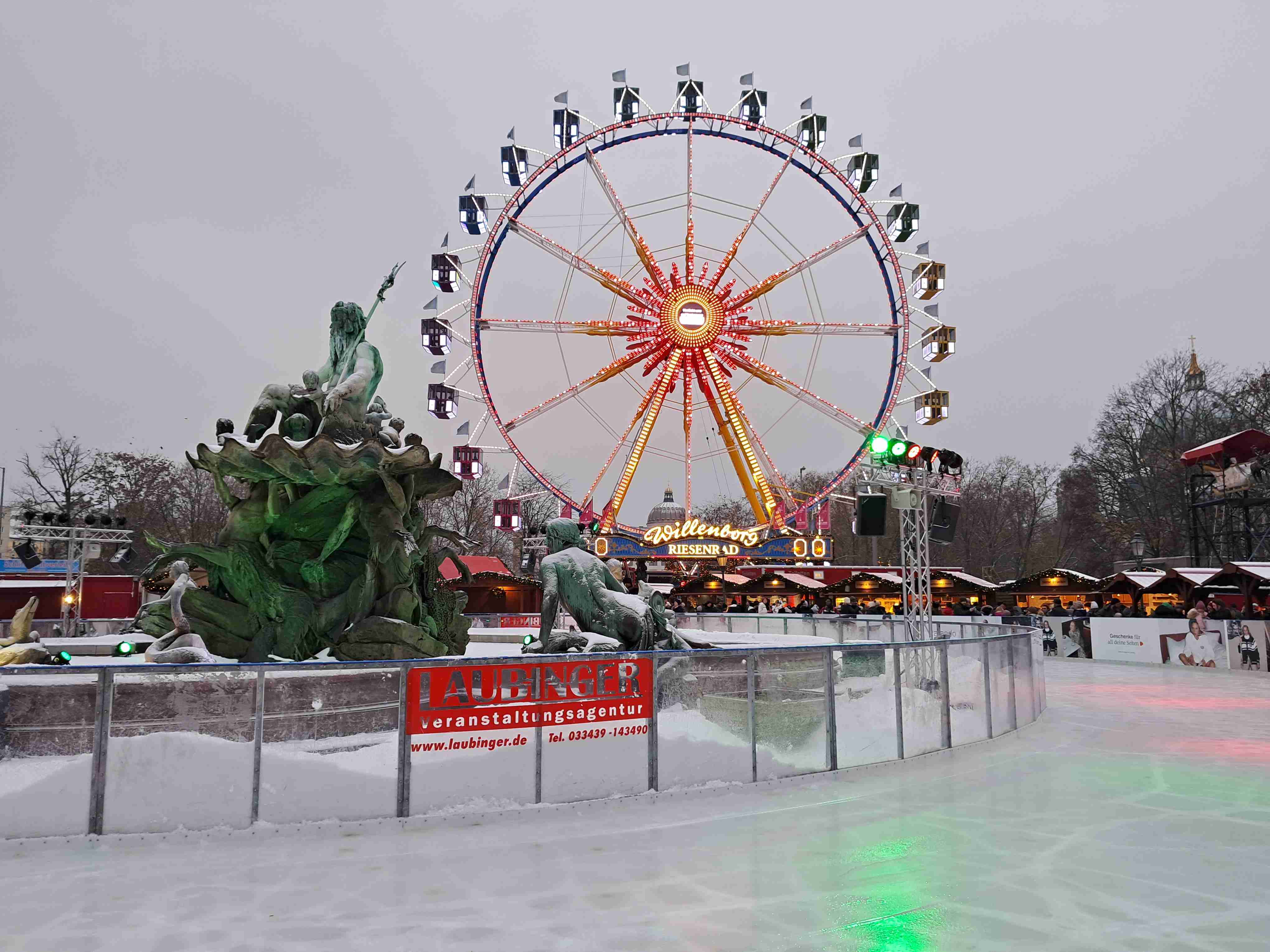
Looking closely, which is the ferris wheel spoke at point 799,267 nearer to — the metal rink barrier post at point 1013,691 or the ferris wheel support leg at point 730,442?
the ferris wheel support leg at point 730,442

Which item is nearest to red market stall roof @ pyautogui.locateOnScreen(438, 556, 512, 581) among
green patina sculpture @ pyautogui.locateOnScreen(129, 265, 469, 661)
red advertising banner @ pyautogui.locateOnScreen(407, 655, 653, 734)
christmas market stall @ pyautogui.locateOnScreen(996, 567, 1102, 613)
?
christmas market stall @ pyautogui.locateOnScreen(996, 567, 1102, 613)

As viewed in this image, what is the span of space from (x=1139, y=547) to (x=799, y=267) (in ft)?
76.7

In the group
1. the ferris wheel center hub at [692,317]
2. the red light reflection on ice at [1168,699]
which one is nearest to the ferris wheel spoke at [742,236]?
the ferris wheel center hub at [692,317]

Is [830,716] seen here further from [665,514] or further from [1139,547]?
[665,514]

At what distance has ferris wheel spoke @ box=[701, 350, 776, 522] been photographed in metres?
30.0

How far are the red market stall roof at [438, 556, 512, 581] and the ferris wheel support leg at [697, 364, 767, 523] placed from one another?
32.0 ft

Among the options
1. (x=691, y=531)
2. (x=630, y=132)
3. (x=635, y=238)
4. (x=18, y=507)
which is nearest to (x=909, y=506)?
(x=635, y=238)

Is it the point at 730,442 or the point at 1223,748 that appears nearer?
the point at 1223,748

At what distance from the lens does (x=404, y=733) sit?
20.2 feet

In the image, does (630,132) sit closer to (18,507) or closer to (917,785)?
(917,785)

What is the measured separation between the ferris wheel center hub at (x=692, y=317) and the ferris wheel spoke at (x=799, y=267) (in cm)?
74

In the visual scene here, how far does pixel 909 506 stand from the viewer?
15.2 meters

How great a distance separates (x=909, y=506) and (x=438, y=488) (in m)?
7.90

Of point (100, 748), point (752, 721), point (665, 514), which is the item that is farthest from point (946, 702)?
point (665, 514)
